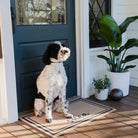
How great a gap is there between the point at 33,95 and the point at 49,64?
61 cm

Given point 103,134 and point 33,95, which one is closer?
point 103,134

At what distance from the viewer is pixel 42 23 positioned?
8.48 feet

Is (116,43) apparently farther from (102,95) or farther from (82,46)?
(102,95)

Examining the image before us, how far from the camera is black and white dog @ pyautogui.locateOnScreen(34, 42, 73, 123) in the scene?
84.6 inches

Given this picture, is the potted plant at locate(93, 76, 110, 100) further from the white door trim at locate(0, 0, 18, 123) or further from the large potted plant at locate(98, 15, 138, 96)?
the white door trim at locate(0, 0, 18, 123)

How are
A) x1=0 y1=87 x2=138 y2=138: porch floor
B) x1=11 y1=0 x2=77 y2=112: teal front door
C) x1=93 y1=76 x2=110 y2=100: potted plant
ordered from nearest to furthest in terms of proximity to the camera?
x1=0 y1=87 x2=138 y2=138: porch floor
x1=11 y1=0 x2=77 y2=112: teal front door
x1=93 y1=76 x2=110 y2=100: potted plant

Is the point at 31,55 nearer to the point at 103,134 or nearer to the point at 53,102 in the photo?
the point at 53,102

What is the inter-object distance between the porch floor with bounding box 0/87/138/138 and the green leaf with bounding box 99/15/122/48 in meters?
0.95

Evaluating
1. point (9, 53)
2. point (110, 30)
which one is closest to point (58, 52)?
point (9, 53)

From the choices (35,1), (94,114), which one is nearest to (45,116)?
(94,114)

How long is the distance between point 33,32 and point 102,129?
54.1 inches

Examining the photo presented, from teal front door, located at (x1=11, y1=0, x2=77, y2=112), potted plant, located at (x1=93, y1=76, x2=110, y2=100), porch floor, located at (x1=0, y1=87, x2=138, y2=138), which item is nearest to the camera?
porch floor, located at (x1=0, y1=87, x2=138, y2=138)

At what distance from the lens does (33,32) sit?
2.47m

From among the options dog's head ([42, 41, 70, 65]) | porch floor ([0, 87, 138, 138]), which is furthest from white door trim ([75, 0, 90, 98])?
dog's head ([42, 41, 70, 65])
